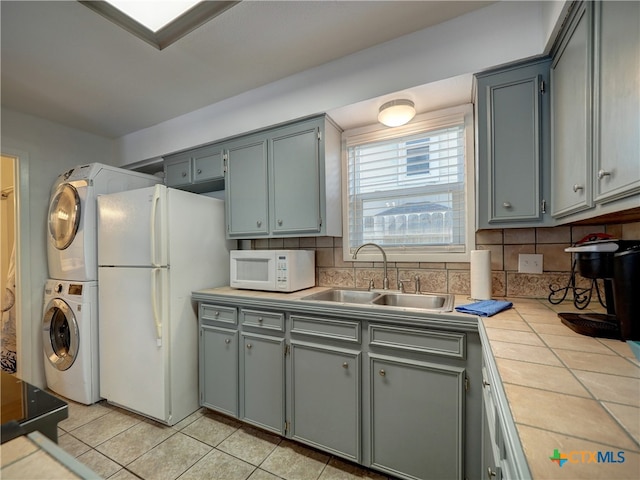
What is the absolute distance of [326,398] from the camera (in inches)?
65.6

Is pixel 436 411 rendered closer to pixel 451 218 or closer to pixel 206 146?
pixel 451 218

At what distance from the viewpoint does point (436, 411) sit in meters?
1.38

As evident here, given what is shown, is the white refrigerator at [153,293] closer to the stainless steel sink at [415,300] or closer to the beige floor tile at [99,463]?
the beige floor tile at [99,463]

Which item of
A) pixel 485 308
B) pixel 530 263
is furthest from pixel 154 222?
pixel 530 263

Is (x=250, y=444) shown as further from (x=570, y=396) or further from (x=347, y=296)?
(x=570, y=396)

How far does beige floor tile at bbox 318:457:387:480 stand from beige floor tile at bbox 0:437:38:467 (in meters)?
1.48

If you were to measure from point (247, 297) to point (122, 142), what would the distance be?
2.59 meters

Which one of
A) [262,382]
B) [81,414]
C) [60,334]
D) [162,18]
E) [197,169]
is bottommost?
[81,414]

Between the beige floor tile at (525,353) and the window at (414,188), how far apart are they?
1.03 m

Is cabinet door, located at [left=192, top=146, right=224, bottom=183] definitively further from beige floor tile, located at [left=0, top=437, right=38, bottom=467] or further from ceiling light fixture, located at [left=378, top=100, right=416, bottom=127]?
beige floor tile, located at [left=0, top=437, right=38, bottom=467]

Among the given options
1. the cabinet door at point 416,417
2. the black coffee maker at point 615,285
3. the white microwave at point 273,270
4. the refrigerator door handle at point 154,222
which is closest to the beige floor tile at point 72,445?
the refrigerator door handle at point 154,222

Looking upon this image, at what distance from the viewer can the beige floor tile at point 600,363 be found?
2.39 ft

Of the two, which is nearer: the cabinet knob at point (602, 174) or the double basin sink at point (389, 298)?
the cabinet knob at point (602, 174)

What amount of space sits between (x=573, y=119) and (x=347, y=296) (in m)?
1.58
